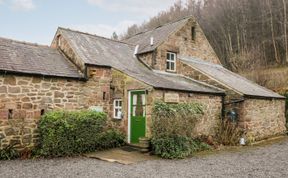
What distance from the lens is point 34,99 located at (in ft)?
39.0

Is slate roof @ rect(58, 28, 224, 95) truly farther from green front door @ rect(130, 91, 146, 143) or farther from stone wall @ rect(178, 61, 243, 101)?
green front door @ rect(130, 91, 146, 143)

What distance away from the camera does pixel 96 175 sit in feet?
27.0

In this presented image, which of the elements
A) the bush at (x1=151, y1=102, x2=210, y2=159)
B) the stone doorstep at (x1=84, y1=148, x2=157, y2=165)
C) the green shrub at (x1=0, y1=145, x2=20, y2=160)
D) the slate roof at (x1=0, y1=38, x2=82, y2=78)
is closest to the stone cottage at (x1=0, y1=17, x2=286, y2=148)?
the slate roof at (x1=0, y1=38, x2=82, y2=78)

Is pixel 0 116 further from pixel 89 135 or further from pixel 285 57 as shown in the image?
pixel 285 57

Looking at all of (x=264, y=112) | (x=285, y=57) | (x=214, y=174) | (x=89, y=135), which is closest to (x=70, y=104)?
(x=89, y=135)

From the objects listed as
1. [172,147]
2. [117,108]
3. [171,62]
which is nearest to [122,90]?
[117,108]

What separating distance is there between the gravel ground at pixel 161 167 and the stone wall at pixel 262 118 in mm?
3919

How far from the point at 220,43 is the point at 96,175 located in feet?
112

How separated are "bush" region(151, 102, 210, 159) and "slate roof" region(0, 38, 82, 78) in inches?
169

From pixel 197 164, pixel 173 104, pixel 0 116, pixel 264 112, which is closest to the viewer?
pixel 197 164

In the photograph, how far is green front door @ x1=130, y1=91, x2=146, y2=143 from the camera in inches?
514

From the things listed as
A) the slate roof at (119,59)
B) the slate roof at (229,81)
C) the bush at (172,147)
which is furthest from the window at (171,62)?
the bush at (172,147)

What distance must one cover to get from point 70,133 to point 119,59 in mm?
6136

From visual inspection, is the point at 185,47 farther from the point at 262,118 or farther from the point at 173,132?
the point at 173,132
